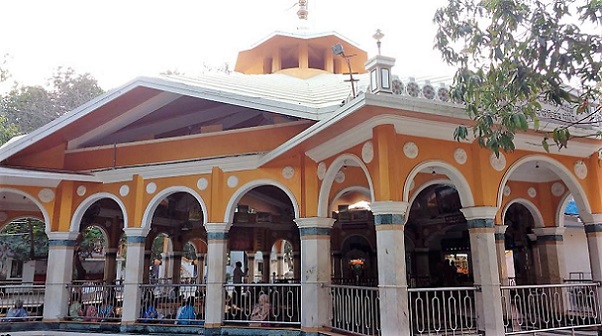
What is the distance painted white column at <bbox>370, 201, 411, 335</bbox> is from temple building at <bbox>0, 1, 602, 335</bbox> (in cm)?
2

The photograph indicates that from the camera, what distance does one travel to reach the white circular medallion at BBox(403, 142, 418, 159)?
6688mm

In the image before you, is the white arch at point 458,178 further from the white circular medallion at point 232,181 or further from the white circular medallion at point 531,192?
the white circular medallion at point 531,192

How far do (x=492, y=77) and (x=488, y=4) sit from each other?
0.74m

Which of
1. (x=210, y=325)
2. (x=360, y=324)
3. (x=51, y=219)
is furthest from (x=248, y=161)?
(x=51, y=219)

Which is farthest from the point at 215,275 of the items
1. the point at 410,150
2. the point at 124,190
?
the point at 410,150

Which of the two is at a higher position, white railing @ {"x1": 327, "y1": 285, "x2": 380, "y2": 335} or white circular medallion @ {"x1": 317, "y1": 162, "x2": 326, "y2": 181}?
white circular medallion @ {"x1": 317, "y1": 162, "x2": 326, "y2": 181}

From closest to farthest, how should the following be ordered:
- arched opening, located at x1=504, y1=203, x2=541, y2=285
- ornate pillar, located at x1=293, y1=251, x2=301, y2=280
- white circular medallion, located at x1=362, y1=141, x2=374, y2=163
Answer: white circular medallion, located at x1=362, y1=141, x2=374, y2=163 → arched opening, located at x1=504, y1=203, x2=541, y2=285 → ornate pillar, located at x1=293, y1=251, x2=301, y2=280

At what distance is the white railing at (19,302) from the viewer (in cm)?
983

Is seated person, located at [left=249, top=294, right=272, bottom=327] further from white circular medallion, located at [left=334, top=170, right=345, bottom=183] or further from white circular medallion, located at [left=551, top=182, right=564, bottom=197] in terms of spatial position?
white circular medallion, located at [left=551, top=182, right=564, bottom=197]

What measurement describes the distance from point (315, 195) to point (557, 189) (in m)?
5.44

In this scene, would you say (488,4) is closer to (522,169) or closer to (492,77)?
(492,77)

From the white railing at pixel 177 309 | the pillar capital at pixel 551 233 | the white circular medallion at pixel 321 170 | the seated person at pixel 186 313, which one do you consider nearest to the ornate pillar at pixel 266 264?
the white railing at pixel 177 309

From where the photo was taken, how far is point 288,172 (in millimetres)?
8852

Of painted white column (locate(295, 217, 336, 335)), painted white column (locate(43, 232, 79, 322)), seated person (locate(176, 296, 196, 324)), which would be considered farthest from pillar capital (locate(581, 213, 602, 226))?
painted white column (locate(43, 232, 79, 322))
